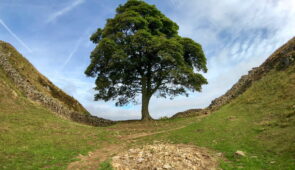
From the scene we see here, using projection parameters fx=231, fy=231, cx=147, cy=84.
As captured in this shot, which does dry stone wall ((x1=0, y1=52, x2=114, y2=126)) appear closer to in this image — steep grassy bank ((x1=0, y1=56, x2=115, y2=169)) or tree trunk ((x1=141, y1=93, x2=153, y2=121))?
steep grassy bank ((x1=0, y1=56, x2=115, y2=169))

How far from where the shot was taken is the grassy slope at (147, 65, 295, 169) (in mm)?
12156

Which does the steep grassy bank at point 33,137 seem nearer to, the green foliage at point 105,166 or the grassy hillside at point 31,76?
the green foliage at point 105,166

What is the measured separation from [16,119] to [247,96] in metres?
24.4

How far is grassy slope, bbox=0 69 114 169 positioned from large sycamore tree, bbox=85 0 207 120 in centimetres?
963

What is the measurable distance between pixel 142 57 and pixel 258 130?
1730 cm

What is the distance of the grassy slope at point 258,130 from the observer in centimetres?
1216

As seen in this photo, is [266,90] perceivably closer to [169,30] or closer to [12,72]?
[169,30]

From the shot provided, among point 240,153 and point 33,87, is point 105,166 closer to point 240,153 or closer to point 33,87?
point 240,153

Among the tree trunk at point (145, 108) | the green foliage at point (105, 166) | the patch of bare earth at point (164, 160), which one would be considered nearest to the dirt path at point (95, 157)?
the green foliage at point (105, 166)

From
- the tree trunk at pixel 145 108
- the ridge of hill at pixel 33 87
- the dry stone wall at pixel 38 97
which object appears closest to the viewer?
the dry stone wall at pixel 38 97

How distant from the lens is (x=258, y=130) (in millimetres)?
16812

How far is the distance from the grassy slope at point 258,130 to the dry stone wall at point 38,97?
15.7 metres

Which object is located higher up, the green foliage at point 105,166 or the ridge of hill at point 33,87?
the ridge of hill at point 33,87

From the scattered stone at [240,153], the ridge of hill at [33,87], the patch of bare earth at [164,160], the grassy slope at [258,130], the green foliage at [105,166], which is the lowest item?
the green foliage at [105,166]
